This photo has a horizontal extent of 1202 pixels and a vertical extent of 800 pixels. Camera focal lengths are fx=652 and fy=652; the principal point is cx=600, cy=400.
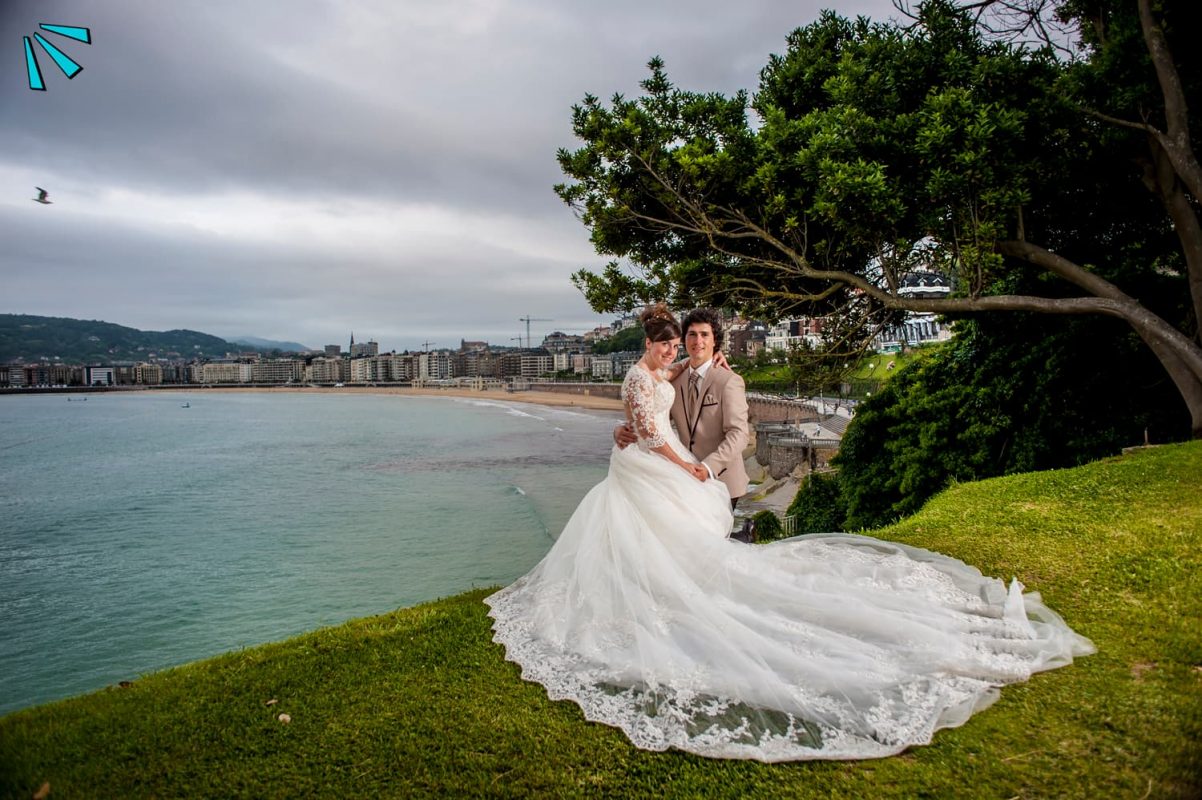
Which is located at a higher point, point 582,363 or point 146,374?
point 582,363

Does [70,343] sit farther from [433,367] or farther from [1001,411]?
[1001,411]

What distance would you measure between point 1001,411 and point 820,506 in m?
4.99

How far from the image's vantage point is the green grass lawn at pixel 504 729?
2.79m

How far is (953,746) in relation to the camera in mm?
2967

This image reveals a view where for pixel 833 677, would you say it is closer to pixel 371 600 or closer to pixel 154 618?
pixel 371 600

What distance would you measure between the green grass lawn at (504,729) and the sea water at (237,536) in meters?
9.71

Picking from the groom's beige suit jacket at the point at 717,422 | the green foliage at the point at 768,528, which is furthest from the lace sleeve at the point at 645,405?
the green foliage at the point at 768,528

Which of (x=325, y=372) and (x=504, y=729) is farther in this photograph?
(x=325, y=372)

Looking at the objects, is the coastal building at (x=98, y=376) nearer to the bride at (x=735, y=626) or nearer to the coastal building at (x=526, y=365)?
the coastal building at (x=526, y=365)

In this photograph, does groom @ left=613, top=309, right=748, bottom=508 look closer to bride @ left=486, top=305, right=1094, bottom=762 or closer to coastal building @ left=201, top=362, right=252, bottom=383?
bride @ left=486, top=305, right=1094, bottom=762

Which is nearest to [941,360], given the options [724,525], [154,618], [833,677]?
[724,525]

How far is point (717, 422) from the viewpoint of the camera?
5.11 meters

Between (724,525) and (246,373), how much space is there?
213m

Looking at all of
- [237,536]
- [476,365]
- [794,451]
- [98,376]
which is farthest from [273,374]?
[794,451]
